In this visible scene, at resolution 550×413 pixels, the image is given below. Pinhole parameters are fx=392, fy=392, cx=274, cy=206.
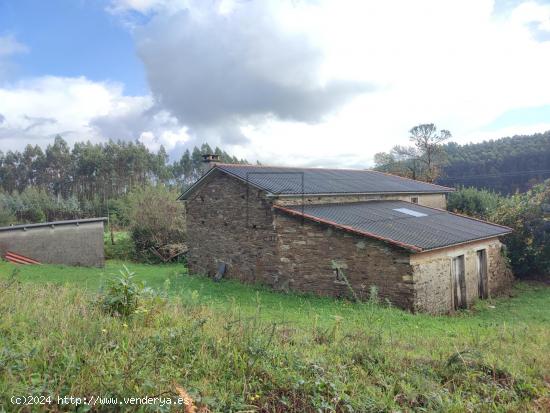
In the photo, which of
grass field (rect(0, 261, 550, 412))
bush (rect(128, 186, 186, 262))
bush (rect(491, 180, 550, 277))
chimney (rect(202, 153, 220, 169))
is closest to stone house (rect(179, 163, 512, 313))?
chimney (rect(202, 153, 220, 169))

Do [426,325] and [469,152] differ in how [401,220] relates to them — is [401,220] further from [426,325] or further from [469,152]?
[469,152]

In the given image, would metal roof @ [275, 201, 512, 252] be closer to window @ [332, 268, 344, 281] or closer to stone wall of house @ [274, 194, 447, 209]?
stone wall of house @ [274, 194, 447, 209]

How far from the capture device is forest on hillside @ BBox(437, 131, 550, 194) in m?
43.8

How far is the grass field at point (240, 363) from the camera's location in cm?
351

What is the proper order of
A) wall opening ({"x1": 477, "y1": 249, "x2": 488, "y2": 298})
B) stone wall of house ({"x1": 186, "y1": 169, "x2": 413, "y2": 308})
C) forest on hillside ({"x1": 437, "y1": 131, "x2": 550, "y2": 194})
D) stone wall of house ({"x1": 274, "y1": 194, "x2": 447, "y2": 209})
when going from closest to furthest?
stone wall of house ({"x1": 186, "y1": 169, "x2": 413, "y2": 308}) → wall opening ({"x1": 477, "y1": 249, "x2": 488, "y2": 298}) → stone wall of house ({"x1": 274, "y1": 194, "x2": 447, "y2": 209}) → forest on hillside ({"x1": 437, "y1": 131, "x2": 550, "y2": 194})

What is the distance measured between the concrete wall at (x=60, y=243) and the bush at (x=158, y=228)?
3.48 m

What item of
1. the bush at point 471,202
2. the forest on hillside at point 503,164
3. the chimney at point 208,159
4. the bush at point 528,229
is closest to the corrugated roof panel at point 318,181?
the chimney at point 208,159

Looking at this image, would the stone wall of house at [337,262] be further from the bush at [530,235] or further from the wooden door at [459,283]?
the bush at [530,235]

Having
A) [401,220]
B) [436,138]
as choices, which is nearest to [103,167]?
[436,138]

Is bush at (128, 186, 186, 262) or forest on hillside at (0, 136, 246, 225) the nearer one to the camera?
bush at (128, 186, 186, 262)

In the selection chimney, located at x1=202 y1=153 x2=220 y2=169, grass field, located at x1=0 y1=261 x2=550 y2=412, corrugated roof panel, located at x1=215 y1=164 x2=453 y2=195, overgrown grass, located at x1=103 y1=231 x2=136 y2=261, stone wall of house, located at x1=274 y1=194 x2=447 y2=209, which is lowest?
overgrown grass, located at x1=103 y1=231 x2=136 y2=261

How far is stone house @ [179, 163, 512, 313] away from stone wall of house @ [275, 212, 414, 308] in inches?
1.2

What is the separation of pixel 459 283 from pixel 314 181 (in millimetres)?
7490

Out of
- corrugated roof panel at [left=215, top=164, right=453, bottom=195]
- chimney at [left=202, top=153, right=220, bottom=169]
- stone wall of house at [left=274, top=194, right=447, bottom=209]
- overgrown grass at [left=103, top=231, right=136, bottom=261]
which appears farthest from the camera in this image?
overgrown grass at [left=103, top=231, right=136, bottom=261]
